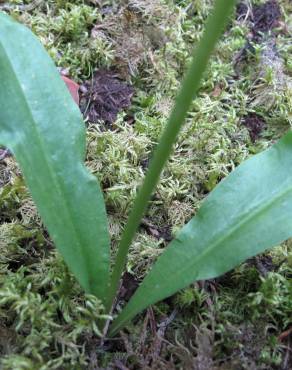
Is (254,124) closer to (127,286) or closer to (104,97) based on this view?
(104,97)

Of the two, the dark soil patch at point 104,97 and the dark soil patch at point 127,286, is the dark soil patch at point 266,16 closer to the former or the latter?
the dark soil patch at point 104,97

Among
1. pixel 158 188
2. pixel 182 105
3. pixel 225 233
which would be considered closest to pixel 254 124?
pixel 158 188

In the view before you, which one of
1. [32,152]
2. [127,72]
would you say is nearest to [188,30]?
[127,72]

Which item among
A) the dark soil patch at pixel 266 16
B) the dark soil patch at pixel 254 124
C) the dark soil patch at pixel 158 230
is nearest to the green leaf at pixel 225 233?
the dark soil patch at pixel 158 230

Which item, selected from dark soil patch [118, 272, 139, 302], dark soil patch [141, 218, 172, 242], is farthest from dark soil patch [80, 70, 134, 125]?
dark soil patch [118, 272, 139, 302]

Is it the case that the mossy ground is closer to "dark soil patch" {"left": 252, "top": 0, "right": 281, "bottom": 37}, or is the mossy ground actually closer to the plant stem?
"dark soil patch" {"left": 252, "top": 0, "right": 281, "bottom": 37}

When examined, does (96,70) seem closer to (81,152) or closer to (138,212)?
(81,152)

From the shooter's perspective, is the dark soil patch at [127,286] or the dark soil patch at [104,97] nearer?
the dark soil patch at [127,286]
